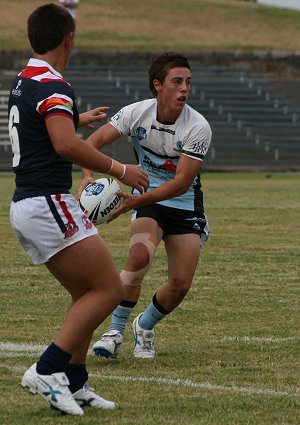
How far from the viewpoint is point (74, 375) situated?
533 cm

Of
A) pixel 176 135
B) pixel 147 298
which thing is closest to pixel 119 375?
pixel 176 135

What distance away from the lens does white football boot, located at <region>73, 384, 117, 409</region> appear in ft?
17.4

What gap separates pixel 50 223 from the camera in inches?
201

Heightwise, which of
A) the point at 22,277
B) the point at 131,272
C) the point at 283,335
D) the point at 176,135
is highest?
the point at 176,135

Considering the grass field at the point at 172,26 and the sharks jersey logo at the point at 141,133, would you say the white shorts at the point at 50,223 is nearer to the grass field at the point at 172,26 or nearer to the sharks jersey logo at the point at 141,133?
the sharks jersey logo at the point at 141,133

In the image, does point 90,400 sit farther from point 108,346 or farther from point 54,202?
point 108,346

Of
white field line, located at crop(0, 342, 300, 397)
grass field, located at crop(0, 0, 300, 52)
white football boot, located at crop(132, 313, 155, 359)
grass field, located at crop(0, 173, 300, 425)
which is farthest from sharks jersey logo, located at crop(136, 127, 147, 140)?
grass field, located at crop(0, 0, 300, 52)

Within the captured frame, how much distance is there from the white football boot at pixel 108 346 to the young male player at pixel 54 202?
1.49 m

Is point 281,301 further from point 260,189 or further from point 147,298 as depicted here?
point 260,189

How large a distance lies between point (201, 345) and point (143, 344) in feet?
1.53

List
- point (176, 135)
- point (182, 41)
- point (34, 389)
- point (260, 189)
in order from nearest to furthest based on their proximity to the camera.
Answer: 1. point (34, 389)
2. point (176, 135)
3. point (260, 189)
4. point (182, 41)

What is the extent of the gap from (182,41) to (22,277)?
140 feet

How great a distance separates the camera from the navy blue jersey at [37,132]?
5.06 m

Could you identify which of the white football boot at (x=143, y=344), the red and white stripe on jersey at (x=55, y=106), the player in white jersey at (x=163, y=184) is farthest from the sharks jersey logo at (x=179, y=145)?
the red and white stripe on jersey at (x=55, y=106)
